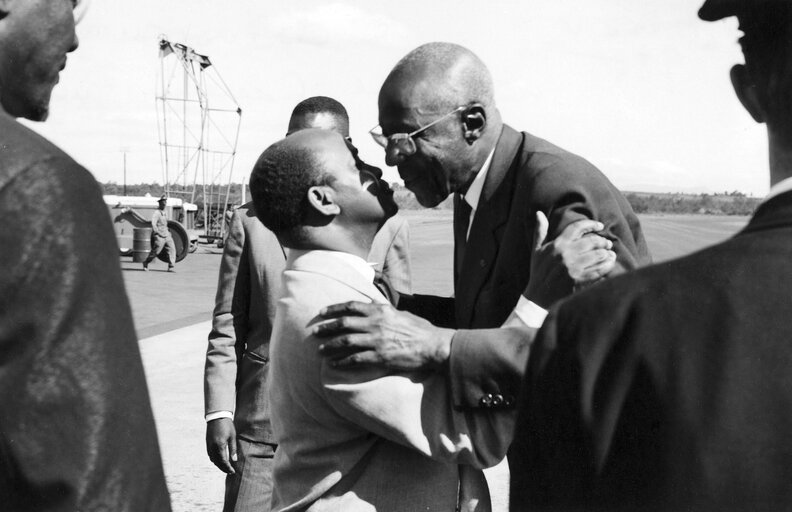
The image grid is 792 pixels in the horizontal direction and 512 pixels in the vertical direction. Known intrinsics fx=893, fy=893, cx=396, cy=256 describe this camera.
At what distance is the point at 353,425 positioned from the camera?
6.54 ft

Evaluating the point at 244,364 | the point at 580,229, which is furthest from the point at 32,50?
the point at 244,364

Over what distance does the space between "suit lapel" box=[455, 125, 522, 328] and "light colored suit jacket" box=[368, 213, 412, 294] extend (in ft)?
4.65

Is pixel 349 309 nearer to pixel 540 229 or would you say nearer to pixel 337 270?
pixel 337 270

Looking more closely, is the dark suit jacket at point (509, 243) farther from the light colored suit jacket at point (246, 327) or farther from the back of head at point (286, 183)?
the light colored suit jacket at point (246, 327)

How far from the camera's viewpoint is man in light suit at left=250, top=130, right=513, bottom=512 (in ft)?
6.19

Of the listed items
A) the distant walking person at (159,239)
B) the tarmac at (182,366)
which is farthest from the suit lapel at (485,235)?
the distant walking person at (159,239)

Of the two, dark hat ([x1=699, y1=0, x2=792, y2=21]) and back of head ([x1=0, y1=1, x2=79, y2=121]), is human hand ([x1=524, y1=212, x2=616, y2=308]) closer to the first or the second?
dark hat ([x1=699, y1=0, x2=792, y2=21])

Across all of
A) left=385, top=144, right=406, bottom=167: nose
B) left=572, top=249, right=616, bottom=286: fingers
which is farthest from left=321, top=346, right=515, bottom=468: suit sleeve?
left=385, top=144, right=406, bottom=167: nose

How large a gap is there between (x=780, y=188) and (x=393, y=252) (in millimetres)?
3023

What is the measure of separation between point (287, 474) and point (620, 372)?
4.33 feet

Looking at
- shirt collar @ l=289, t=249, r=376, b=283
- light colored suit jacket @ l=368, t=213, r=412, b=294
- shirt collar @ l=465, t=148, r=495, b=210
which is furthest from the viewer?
light colored suit jacket @ l=368, t=213, r=412, b=294

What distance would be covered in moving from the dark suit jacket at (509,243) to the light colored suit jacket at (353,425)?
8 cm

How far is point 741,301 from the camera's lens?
93 cm

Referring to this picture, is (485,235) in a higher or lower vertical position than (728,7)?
lower
